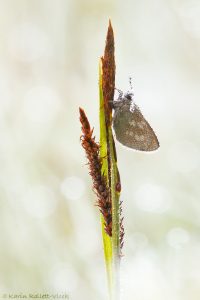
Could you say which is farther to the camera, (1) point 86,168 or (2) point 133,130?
(1) point 86,168

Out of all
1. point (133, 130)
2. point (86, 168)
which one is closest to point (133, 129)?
point (133, 130)

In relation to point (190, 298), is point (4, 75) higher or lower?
higher

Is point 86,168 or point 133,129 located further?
point 86,168

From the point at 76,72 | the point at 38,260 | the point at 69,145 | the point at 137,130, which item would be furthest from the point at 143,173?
the point at 137,130

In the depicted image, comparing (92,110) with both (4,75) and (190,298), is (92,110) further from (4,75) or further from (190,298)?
(190,298)

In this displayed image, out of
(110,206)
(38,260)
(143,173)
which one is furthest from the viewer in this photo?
(143,173)

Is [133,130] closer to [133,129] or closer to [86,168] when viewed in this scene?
[133,129]
